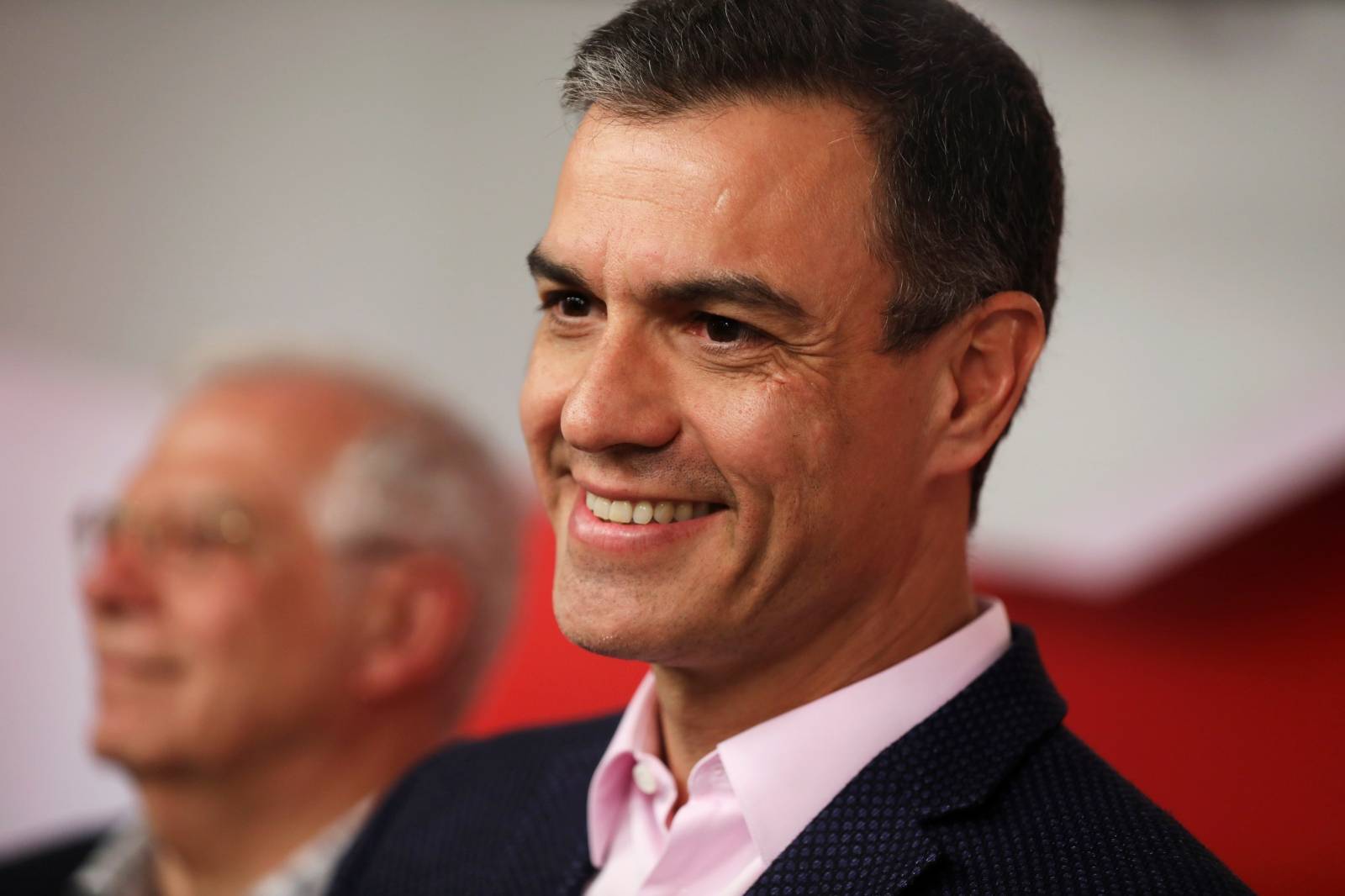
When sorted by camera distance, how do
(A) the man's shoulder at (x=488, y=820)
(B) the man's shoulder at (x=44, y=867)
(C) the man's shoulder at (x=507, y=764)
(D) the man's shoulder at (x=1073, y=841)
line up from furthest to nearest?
(B) the man's shoulder at (x=44, y=867) < (C) the man's shoulder at (x=507, y=764) < (A) the man's shoulder at (x=488, y=820) < (D) the man's shoulder at (x=1073, y=841)

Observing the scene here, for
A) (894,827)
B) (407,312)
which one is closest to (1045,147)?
(894,827)

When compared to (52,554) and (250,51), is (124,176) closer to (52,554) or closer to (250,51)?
(250,51)

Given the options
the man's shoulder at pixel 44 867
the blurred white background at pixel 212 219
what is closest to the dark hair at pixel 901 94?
the man's shoulder at pixel 44 867

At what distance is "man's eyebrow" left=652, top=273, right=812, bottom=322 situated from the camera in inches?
47.5

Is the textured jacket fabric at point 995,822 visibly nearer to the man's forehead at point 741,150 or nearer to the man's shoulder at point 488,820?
the man's shoulder at point 488,820

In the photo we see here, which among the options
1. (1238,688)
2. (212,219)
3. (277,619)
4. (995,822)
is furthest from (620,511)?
(212,219)

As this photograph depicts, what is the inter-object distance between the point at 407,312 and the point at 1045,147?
2.96 m

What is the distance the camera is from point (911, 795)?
1.26m

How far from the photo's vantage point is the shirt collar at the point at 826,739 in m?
1.29

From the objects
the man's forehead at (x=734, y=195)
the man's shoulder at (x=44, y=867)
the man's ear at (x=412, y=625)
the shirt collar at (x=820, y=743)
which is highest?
the man's forehead at (x=734, y=195)

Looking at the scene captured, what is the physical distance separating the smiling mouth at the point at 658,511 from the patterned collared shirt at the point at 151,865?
3.37 ft

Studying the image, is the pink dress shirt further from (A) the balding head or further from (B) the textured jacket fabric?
(A) the balding head

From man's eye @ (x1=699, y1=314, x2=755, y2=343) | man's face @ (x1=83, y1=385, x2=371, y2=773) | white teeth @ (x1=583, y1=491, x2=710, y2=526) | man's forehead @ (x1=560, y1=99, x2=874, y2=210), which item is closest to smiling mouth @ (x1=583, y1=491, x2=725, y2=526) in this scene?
white teeth @ (x1=583, y1=491, x2=710, y2=526)

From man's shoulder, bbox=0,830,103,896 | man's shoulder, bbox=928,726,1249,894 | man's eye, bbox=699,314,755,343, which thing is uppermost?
man's eye, bbox=699,314,755,343
